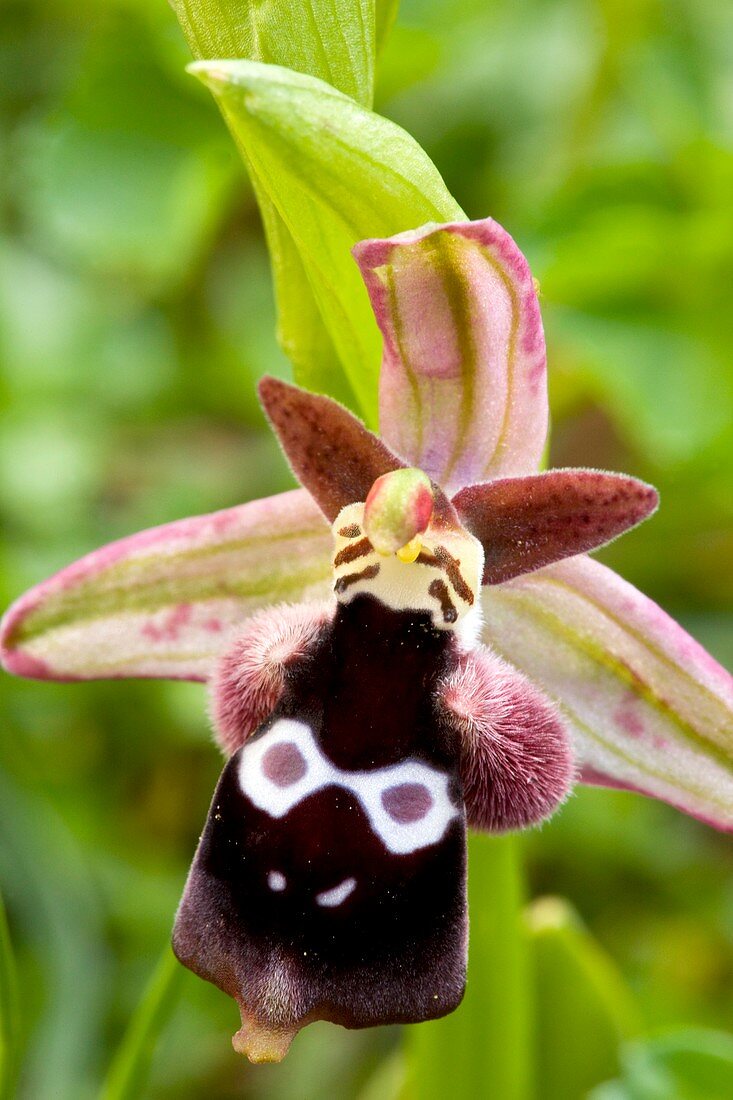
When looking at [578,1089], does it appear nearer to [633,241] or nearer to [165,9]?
[633,241]

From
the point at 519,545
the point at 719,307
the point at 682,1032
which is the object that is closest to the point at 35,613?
the point at 519,545

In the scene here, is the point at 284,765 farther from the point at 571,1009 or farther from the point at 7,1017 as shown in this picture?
the point at 571,1009

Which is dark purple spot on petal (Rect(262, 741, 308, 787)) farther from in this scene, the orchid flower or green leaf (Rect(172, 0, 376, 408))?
green leaf (Rect(172, 0, 376, 408))

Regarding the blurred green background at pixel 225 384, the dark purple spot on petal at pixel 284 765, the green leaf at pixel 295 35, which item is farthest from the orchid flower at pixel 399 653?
the blurred green background at pixel 225 384

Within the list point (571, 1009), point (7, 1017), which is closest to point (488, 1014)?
point (571, 1009)

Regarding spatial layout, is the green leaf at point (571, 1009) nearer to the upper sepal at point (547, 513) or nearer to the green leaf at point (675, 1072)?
the green leaf at point (675, 1072)

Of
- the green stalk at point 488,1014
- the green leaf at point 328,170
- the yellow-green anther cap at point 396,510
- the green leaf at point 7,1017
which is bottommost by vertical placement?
the green stalk at point 488,1014

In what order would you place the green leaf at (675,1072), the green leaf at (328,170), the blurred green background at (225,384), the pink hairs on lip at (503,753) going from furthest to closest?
the blurred green background at (225,384), the green leaf at (675,1072), the pink hairs on lip at (503,753), the green leaf at (328,170)
